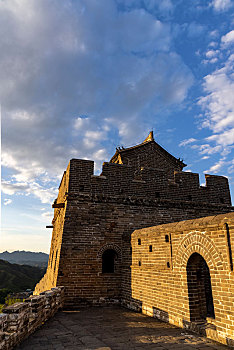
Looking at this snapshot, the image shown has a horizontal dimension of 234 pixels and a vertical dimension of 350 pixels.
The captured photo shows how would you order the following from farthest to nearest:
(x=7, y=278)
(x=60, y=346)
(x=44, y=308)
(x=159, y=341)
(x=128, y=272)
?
1. (x=7, y=278)
2. (x=128, y=272)
3. (x=44, y=308)
4. (x=159, y=341)
5. (x=60, y=346)

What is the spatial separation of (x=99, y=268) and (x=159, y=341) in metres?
4.71

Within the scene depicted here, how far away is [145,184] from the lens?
36.9 ft

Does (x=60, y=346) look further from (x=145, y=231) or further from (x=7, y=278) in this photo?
(x=7, y=278)

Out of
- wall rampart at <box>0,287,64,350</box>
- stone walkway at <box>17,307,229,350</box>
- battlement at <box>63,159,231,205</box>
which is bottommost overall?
stone walkway at <box>17,307,229,350</box>

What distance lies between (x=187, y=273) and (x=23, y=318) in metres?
4.24

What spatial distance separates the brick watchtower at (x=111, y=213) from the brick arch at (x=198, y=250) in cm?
317

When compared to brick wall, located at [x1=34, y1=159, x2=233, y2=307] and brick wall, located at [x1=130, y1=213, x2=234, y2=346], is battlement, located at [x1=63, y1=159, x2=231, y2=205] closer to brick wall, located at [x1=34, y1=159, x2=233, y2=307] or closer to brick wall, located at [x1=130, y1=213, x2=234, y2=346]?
brick wall, located at [x1=34, y1=159, x2=233, y2=307]

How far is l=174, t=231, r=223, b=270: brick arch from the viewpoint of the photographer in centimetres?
560

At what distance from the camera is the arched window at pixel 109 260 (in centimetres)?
992

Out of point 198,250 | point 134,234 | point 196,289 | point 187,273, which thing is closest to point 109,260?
point 134,234

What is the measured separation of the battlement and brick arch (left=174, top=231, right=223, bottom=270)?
178 inches

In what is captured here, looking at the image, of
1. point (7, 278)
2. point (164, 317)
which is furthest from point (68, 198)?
point (7, 278)

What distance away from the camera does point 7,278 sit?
62688mm

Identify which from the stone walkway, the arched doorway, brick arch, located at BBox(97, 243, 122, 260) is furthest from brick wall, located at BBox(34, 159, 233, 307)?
the arched doorway
